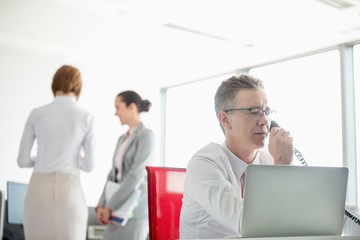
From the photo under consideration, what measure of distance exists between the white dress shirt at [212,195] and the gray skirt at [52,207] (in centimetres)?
125

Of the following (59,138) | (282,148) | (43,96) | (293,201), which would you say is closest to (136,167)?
(59,138)

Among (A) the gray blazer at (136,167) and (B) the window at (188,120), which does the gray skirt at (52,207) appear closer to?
(A) the gray blazer at (136,167)

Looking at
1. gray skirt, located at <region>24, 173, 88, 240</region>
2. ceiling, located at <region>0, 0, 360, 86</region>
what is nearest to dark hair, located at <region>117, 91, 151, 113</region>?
gray skirt, located at <region>24, 173, 88, 240</region>

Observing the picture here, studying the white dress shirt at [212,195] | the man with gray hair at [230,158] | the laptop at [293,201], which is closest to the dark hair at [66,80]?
the man with gray hair at [230,158]

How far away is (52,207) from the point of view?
281cm

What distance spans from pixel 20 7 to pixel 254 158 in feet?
13.1

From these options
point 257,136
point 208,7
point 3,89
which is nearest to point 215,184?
point 257,136

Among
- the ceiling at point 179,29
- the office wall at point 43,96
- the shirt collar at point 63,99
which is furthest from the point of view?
the office wall at point 43,96

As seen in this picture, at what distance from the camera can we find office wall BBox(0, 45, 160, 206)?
21.5ft

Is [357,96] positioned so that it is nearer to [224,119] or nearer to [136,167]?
[136,167]

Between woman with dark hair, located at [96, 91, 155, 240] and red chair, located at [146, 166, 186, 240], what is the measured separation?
170 cm

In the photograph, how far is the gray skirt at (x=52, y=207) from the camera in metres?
2.80

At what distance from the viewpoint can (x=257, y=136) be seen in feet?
6.09

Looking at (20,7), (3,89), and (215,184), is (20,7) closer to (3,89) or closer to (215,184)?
(3,89)
